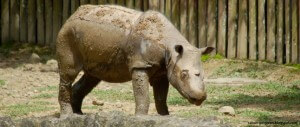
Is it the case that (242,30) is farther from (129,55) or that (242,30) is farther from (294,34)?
(129,55)

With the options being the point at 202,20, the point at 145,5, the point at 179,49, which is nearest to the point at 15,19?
the point at 145,5

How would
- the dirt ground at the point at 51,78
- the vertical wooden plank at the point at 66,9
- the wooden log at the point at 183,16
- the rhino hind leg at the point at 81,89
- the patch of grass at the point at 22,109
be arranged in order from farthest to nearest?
the vertical wooden plank at the point at 66,9, the wooden log at the point at 183,16, the dirt ground at the point at 51,78, the patch of grass at the point at 22,109, the rhino hind leg at the point at 81,89

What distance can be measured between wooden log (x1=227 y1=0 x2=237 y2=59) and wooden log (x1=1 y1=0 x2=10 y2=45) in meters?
5.29

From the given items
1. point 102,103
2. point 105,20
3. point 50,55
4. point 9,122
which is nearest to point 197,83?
point 105,20

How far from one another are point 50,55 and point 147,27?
8149 millimetres

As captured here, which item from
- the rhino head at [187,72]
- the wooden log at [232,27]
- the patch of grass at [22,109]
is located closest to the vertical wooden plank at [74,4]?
the wooden log at [232,27]

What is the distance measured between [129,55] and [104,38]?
0.46m

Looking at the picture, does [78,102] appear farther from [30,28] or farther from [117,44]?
[30,28]

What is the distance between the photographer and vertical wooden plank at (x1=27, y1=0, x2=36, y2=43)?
17531 millimetres

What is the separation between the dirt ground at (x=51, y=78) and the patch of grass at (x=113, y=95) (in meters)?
0.06

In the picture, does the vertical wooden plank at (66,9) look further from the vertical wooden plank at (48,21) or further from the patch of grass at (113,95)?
the patch of grass at (113,95)

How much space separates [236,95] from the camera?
1227 centimetres

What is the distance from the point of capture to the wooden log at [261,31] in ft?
49.3

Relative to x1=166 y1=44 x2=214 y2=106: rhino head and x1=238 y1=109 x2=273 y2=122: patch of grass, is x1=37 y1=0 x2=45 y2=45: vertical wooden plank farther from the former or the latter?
x1=166 y1=44 x2=214 y2=106: rhino head
